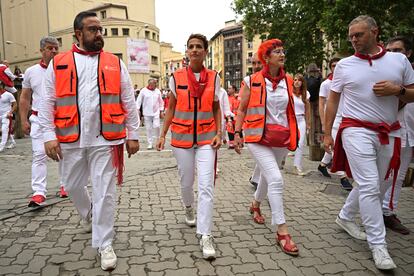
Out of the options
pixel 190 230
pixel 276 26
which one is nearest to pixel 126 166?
pixel 190 230

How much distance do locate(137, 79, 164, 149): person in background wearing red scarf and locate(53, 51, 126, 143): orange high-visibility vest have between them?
8.37 metres

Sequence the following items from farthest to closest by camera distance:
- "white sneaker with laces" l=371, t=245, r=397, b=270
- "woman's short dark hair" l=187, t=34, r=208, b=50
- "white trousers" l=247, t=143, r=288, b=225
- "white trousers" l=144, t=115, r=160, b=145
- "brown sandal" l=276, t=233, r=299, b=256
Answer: "white trousers" l=144, t=115, r=160, b=145 → "woman's short dark hair" l=187, t=34, r=208, b=50 → "white trousers" l=247, t=143, r=288, b=225 → "brown sandal" l=276, t=233, r=299, b=256 → "white sneaker with laces" l=371, t=245, r=397, b=270

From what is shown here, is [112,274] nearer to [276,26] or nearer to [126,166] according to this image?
[126,166]

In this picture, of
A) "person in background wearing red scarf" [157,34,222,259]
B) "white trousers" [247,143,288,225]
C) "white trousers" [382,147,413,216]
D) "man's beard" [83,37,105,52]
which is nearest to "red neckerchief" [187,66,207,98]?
"person in background wearing red scarf" [157,34,222,259]

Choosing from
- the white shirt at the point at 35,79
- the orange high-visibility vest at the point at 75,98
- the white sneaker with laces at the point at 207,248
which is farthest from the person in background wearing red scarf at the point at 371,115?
the white shirt at the point at 35,79

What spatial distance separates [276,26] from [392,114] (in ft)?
86.7

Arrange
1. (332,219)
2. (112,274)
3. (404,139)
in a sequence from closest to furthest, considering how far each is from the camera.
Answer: (112,274) < (404,139) < (332,219)

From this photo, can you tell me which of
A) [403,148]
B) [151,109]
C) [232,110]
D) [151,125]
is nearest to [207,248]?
[403,148]

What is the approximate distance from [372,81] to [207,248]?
225 cm

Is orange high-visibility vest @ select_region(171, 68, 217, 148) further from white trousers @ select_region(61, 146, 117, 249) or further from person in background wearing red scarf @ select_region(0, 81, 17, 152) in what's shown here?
person in background wearing red scarf @ select_region(0, 81, 17, 152)

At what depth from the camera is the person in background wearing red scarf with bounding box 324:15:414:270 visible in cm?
349

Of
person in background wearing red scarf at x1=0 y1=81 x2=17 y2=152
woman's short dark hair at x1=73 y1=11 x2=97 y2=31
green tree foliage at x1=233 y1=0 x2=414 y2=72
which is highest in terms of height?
green tree foliage at x1=233 y1=0 x2=414 y2=72

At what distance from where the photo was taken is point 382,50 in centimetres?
364

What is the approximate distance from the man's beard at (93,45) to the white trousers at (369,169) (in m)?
2.55
